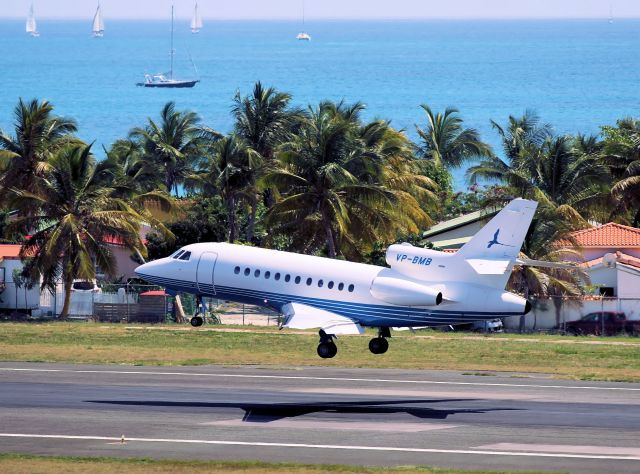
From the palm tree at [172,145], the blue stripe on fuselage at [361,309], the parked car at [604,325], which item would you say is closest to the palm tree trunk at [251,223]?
the palm tree at [172,145]

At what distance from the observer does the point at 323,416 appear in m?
36.7

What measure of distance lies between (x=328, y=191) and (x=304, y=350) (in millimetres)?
16391

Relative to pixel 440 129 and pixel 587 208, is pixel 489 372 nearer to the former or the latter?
pixel 587 208

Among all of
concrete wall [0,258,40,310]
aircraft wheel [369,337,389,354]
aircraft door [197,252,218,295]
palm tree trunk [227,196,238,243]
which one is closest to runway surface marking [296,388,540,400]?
aircraft wheel [369,337,389,354]

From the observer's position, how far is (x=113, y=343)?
5447cm

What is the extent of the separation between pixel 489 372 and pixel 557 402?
7.68 meters

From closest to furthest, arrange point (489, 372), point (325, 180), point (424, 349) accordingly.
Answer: point (489, 372) < point (424, 349) < point (325, 180)

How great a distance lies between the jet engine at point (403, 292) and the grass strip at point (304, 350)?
477cm

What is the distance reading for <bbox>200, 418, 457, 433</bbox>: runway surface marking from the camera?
34812 mm

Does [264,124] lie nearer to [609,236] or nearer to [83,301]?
[83,301]

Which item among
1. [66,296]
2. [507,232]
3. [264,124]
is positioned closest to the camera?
[507,232]

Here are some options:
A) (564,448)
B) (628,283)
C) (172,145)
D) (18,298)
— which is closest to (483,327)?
(628,283)

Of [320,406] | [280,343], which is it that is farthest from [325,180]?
[320,406]

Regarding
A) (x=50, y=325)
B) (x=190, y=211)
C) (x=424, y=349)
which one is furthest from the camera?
(x=190, y=211)
